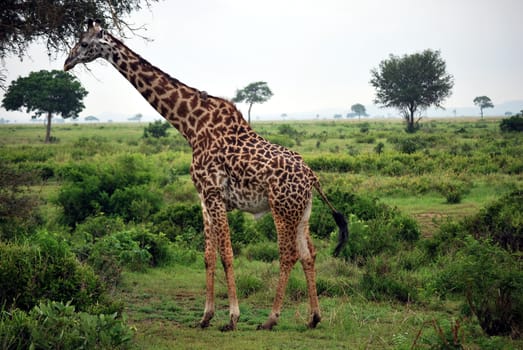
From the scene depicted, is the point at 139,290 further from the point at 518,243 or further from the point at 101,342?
the point at 518,243

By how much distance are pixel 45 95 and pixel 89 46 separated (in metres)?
47.7

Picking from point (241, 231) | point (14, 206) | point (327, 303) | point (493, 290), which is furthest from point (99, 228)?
point (493, 290)

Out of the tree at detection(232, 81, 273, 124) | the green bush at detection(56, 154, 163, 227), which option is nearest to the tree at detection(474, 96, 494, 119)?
the tree at detection(232, 81, 273, 124)

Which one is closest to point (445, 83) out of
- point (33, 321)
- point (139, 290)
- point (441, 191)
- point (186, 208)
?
point (441, 191)

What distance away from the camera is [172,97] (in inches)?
301

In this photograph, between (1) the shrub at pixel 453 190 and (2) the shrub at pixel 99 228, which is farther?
(1) the shrub at pixel 453 190

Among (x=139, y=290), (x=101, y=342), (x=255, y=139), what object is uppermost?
(x=255, y=139)

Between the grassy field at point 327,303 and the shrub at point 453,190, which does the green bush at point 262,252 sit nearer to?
the grassy field at point 327,303

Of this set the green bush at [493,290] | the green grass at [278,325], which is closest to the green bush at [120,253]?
the green grass at [278,325]

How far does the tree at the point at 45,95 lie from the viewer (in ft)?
169

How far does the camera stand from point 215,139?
7.29 meters

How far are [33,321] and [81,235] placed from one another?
21.9 feet

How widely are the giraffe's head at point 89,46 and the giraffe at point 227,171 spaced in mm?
12

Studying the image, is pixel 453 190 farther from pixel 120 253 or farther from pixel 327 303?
pixel 120 253
